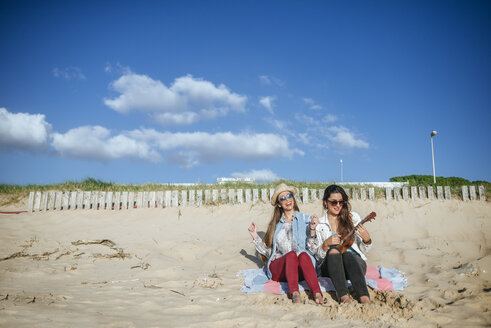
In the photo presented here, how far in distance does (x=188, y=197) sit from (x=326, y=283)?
6.57m

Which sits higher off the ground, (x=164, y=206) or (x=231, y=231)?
(x=164, y=206)

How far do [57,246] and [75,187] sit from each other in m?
5.41

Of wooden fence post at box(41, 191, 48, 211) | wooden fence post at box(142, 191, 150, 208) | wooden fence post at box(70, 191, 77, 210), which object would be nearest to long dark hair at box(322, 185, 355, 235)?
wooden fence post at box(142, 191, 150, 208)

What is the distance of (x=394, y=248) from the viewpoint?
616 cm

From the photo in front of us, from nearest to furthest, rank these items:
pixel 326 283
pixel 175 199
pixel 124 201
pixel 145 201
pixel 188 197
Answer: pixel 326 283, pixel 175 199, pixel 145 201, pixel 124 201, pixel 188 197

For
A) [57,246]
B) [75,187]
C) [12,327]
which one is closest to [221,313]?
[12,327]

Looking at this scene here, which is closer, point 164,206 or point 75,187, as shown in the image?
point 164,206

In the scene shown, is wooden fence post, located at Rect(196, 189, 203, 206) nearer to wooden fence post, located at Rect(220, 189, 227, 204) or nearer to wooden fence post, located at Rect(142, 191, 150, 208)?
wooden fence post, located at Rect(220, 189, 227, 204)

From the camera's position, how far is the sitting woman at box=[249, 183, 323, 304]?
13.3 feet

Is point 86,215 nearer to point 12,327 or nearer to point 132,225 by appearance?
point 132,225

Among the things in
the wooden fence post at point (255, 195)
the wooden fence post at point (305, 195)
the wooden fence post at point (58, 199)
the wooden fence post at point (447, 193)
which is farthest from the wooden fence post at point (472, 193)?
the wooden fence post at point (58, 199)

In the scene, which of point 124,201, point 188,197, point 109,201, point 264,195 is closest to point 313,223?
point 264,195

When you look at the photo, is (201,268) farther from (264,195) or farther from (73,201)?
(73,201)

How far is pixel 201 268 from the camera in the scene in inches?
220
